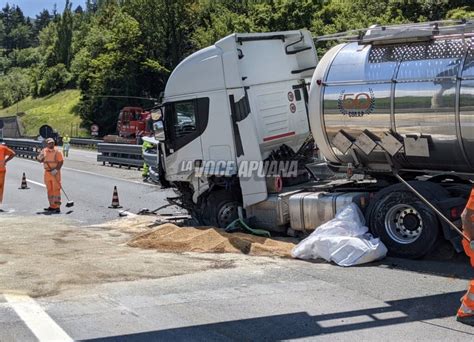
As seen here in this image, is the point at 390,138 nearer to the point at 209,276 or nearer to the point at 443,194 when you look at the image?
the point at 443,194

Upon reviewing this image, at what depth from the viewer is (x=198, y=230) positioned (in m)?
9.73

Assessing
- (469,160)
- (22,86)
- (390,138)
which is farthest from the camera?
(22,86)

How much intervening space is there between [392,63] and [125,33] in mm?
56879

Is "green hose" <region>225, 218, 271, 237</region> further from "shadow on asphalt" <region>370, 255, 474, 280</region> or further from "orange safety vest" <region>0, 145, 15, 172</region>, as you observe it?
"orange safety vest" <region>0, 145, 15, 172</region>

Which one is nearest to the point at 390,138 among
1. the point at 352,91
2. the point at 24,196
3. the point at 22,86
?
the point at 352,91

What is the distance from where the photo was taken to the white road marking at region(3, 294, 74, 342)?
16.2 feet

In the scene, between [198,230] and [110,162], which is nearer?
[198,230]

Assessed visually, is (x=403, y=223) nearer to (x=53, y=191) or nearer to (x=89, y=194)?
(x=53, y=191)

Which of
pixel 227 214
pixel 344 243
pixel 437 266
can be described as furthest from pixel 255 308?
Result: pixel 227 214

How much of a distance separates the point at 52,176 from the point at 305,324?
10.6 metres

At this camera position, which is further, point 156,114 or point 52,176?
point 52,176

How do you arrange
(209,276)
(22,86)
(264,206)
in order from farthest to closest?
(22,86), (264,206), (209,276)

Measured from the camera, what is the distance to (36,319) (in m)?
5.41

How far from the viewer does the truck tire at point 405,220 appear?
25.4 feet
